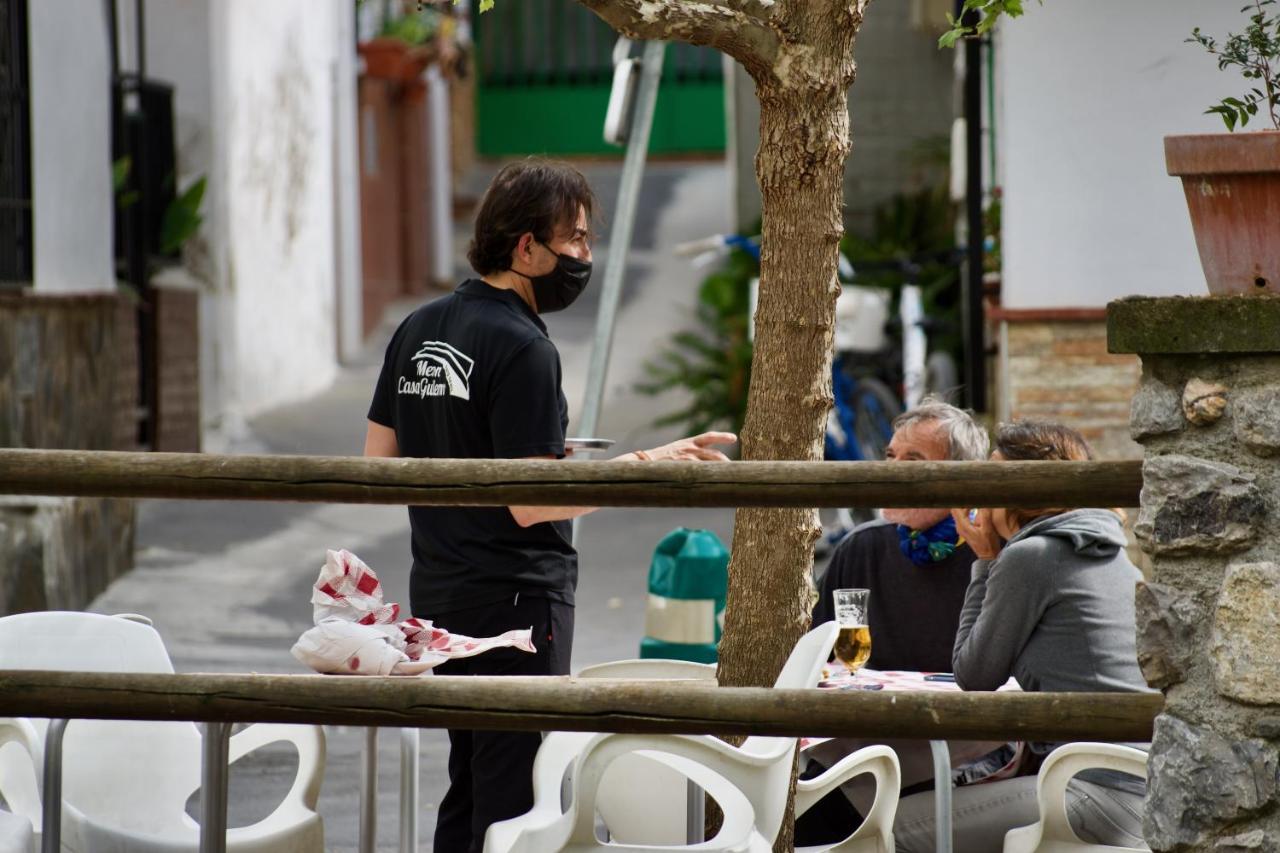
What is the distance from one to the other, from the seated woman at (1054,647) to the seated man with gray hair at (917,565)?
709 mm

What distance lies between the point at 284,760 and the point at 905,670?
2481 millimetres

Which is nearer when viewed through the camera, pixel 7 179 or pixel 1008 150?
pixel 1008 150

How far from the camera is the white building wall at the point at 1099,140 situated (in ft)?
24.8

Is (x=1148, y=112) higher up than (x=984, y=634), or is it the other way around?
(x=1148, y=112)

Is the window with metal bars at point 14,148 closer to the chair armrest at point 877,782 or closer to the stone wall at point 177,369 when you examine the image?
the stone wall at point 177,369

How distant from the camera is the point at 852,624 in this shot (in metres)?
4.18

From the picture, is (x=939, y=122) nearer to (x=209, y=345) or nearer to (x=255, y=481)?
(x=209, y=345)

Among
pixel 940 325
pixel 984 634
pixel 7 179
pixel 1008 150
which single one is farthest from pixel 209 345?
pixel 984 634

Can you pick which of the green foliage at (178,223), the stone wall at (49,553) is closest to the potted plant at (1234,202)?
the stone wall at (49,553)

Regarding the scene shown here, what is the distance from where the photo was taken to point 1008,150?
771 cm

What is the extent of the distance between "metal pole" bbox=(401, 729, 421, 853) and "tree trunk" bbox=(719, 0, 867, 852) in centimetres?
71

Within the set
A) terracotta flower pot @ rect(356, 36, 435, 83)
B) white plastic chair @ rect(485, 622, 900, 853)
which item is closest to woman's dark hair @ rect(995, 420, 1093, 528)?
white plastic chair @ rect(485, 622, 900, 853)

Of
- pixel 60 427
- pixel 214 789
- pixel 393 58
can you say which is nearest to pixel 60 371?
pixel 60 427

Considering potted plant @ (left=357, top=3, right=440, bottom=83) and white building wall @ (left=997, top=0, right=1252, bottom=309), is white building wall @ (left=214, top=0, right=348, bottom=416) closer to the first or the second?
potted plant @ (left=357, top=3, right=440, bottom=83)
